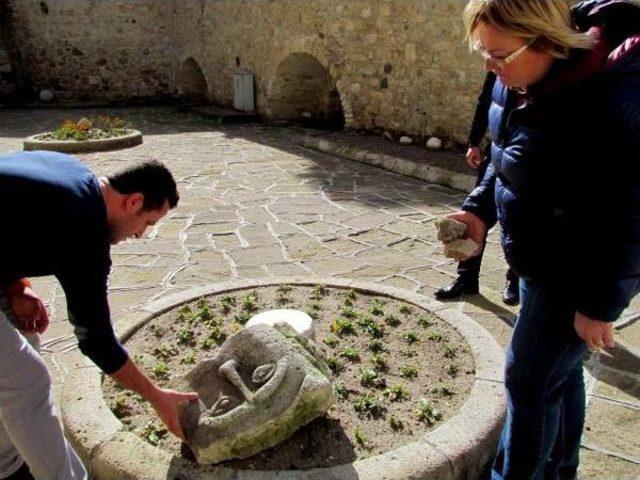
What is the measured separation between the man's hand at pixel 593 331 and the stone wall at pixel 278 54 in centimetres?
691

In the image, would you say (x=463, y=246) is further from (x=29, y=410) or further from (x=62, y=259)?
(x=29, y=410)

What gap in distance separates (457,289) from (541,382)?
Result: 2.29 metres

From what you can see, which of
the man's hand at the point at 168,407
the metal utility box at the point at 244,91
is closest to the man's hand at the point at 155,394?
the man's hand at the point at 168,407

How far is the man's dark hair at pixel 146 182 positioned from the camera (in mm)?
1910

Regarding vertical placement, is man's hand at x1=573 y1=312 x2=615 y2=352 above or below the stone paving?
above

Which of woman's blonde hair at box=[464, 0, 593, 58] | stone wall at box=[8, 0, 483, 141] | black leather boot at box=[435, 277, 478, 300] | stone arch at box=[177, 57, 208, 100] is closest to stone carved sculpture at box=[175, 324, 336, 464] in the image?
woman's blonde hair at box=[464, 0, 593, 58]

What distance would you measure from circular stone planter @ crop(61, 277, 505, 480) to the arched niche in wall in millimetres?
9776

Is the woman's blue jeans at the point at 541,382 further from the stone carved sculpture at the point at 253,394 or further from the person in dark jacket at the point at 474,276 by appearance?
the person in dark jacket at the point at 474,276

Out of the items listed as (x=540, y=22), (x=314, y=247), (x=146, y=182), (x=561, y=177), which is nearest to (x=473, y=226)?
(x=561, y=177)

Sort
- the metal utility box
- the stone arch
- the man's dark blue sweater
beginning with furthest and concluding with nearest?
the stone arch → the metal utility box → the man's dark blue sweater

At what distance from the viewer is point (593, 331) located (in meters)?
1.61

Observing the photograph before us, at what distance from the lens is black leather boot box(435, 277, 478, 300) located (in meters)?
4.04

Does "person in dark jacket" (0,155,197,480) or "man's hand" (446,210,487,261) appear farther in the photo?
"man's hand" (446,210,487,261)

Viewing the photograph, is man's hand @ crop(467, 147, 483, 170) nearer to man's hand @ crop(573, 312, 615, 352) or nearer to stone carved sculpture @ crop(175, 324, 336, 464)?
stone carved sculpture @ crop(175, 324, 336, 464)
